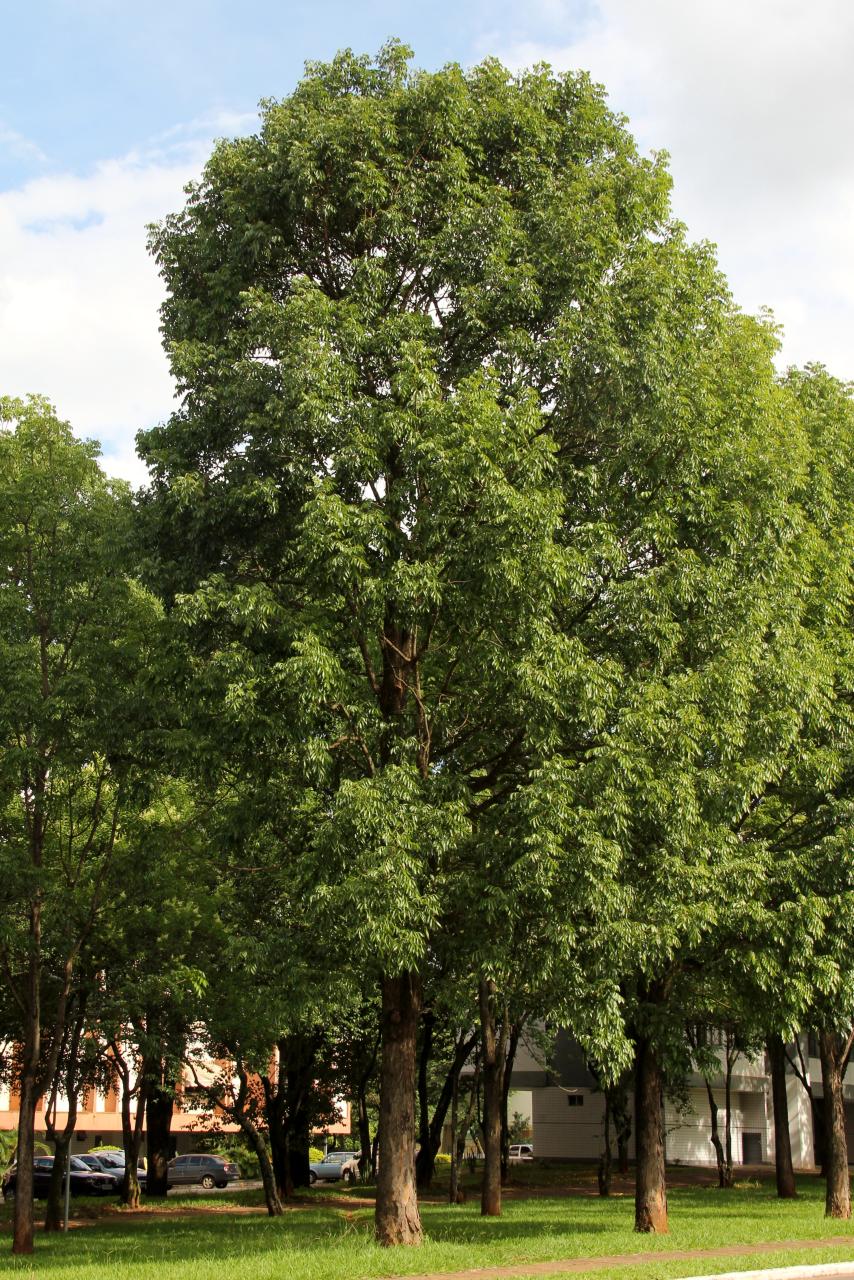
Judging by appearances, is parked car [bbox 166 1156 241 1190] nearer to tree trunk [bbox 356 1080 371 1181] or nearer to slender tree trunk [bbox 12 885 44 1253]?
tree trunk [bbox 356 1080 371 1181]

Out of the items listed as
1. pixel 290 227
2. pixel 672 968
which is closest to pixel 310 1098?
pixel 672 968

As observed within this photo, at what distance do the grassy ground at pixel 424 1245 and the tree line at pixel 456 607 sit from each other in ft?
4.33

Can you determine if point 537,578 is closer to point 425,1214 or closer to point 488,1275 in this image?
point 488,1275

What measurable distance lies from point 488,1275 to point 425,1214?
11894 mm

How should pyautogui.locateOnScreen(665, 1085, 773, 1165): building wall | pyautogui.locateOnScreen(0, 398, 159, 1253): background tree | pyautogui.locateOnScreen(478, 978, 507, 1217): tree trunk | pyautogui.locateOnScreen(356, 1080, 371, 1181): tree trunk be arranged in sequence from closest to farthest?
1. pyautogui.locateOnScreen(0, 398, 159, 1253): background tree
2. pyautogui.locateOnScreen(478, 978, 507, 1217): tree trunk
3. pyautogui.locateOnScreen(356, 1080, 371, 1181): tree trunk
4. pyautogui.locateOnScreen(665, 1085, 773, 1165): building wall

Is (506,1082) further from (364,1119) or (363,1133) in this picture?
(363,1133)

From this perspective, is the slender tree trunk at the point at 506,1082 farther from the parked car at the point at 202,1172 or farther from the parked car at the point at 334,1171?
the parked car at the point at 202,1172

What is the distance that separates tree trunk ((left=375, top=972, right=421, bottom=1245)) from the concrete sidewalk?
62.5 inches

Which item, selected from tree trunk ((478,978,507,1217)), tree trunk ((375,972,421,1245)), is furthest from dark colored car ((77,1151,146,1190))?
tree trunk ((375,972,421,1245))

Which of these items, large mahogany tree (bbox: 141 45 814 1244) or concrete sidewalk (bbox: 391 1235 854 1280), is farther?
large mahogany tree (bbox: 141 45 814 1244)

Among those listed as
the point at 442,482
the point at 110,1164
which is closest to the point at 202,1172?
the point at 110,1164

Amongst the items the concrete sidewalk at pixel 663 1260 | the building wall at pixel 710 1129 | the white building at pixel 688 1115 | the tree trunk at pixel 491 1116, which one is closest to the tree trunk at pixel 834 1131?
the concrete sidewalk at pixel 663 1260

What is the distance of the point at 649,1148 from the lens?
63.3 ft

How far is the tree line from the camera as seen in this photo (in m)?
14.7
